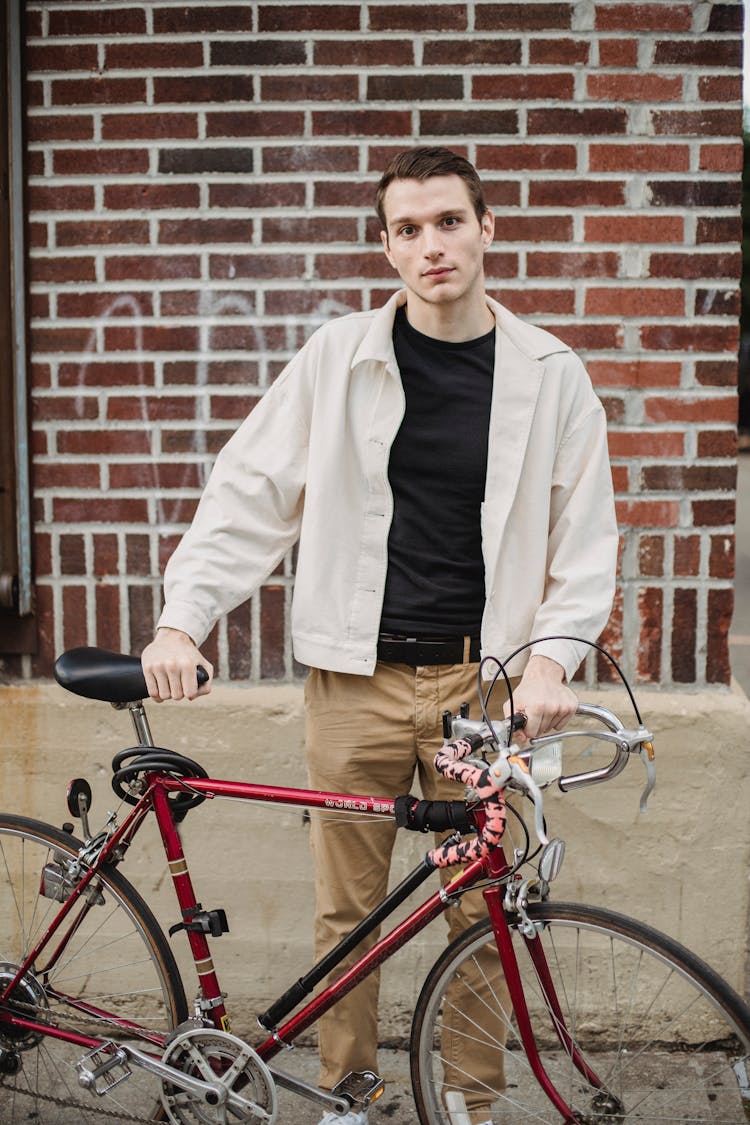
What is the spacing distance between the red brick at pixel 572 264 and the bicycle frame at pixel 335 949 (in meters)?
1.48

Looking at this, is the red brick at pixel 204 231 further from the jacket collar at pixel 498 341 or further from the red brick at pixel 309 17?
the jacket collar at pixel 498 341

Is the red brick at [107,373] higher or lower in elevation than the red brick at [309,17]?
lower

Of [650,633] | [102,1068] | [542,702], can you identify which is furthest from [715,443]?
[102,1068]

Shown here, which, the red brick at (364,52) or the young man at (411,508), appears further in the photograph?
the red brick at (364,52)

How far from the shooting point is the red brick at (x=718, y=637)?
3285 millimetres

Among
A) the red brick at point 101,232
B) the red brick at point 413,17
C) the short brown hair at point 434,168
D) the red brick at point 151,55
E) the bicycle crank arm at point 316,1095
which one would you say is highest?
the red brick at point 413,17

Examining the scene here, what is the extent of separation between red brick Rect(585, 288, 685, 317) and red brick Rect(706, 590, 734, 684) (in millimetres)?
744

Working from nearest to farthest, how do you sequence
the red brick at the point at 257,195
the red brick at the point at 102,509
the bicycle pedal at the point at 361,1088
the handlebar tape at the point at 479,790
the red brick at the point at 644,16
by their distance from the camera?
the handlebar tape at the point at 479,790, the bicycle pedal at the point at 361,1088, the red brick at the point at 644,16, the red brick at the point at 257,195, the red brick at the point at 102,509

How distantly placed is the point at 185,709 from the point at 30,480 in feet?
2.46

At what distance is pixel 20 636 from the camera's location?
11.2 ft

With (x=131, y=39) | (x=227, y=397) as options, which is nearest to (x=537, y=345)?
(x=227, y=397)

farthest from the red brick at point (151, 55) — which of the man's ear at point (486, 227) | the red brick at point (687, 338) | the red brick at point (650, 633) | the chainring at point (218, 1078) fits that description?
the chainring at point (218, 1078)

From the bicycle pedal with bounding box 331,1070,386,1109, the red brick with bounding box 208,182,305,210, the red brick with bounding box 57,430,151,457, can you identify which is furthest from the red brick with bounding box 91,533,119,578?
the bicycle pedal with bounding box 331,1070,386,1109

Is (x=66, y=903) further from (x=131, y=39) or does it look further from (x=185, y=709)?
(x=131, y=39)
